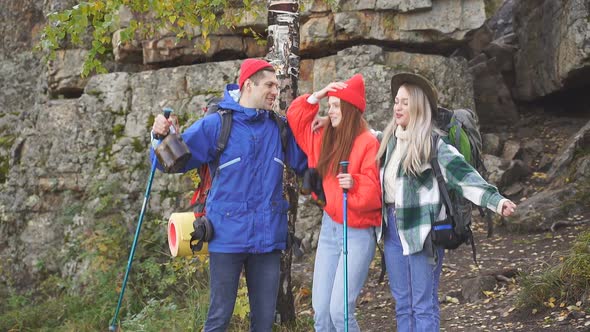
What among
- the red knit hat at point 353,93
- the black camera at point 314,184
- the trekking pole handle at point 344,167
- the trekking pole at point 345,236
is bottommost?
the trekking pole at point 345,236

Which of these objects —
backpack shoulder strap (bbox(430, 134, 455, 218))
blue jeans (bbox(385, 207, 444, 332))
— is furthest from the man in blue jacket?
backpack shoulder strap (bbox(430, 134, 455, 218))

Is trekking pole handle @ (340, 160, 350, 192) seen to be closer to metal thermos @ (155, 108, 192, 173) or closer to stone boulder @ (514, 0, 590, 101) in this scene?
metal thermos @ (155, 108, 192, 173)

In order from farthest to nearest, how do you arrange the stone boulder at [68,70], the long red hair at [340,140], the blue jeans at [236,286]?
the stone boulder at [68,70], the long red hair at [340,140], the blue jeans at [236,286]

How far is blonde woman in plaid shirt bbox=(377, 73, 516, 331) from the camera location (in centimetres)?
488

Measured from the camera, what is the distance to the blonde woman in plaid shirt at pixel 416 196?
4.88m

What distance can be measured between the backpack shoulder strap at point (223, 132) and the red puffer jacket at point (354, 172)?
0.54 meters

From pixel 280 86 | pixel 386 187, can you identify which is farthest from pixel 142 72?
pixel 386 187

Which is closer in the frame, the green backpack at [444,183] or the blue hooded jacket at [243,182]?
the blue hooded jacket at [243,182]

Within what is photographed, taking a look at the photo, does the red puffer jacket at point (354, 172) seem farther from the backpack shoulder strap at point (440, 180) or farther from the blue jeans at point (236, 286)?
the blue jeans at point (236, 286)

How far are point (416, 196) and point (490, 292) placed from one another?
304cm

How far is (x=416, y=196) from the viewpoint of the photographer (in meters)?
4.94

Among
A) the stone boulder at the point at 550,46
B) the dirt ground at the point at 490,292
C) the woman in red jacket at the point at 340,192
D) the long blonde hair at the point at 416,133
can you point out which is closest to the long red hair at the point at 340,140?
the woman in red jacket at the point at 340,192

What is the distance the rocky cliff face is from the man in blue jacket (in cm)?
489

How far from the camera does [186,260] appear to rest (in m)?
9.18
